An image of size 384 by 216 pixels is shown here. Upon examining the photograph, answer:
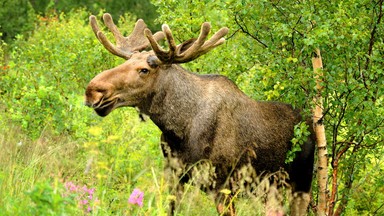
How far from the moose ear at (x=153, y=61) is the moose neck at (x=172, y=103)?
0.07 m

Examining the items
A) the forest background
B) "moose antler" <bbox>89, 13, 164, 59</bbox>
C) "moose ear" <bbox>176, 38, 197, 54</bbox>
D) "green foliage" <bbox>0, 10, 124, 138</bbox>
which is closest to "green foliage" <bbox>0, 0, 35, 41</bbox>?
"green foliage" <bbox>0, 10, 124, 138</bbox>

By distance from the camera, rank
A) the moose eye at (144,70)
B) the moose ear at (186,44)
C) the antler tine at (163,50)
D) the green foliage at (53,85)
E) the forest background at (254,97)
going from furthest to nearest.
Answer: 1. the green foliage at (53,85)
2. the moose ear at (186,44)
3. the moose eye at (144,70)
4. the antler tine at (163,50)
5. the forest background at (254,97)

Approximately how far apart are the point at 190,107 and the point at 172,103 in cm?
17

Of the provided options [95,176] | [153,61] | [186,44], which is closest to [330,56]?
[186,44]

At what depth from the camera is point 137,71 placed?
8.13 metres

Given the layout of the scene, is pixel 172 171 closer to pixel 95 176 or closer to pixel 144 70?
pixel 95 176

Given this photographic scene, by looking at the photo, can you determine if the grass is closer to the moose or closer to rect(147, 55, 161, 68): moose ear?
the moose

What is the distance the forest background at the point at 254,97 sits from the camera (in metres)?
7.10

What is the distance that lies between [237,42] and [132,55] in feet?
5.46

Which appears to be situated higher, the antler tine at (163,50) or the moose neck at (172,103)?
the antler tine at (163,50)

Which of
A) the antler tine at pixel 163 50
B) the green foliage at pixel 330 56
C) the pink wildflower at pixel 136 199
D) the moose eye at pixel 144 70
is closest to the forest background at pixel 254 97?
the green foliage at pixel 330 56

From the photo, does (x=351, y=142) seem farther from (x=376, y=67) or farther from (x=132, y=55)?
(x=132, y=55)

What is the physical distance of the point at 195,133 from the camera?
8125 mm

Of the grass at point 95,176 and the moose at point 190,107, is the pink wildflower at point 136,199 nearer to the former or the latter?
the grass at point 95,176
